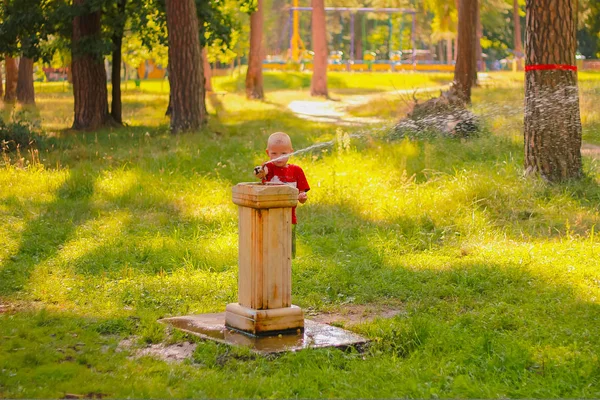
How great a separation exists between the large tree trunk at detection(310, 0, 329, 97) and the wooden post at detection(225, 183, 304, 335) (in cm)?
3036

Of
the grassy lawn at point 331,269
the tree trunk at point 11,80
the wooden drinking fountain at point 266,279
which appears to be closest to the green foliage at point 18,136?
the grassy lawn at point 331,269

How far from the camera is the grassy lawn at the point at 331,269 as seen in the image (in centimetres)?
527

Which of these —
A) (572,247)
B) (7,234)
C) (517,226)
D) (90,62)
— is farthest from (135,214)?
(90,62)

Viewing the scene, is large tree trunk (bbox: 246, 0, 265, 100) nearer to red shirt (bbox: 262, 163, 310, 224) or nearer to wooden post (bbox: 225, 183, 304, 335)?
red shirt (bbox: 262, 163, 310, 224)

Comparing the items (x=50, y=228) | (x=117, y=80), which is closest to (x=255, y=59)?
(x=117, y=80)

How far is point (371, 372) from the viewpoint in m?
5.32

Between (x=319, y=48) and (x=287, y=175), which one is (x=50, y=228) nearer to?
(x=287, y=175)

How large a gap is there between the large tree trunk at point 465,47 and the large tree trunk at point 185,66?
6002 mm

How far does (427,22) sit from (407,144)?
5883 centimetres

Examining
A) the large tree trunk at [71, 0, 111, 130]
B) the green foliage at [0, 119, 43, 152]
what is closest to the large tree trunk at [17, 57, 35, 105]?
the large tree trunk at [71, 0, 111, 130]

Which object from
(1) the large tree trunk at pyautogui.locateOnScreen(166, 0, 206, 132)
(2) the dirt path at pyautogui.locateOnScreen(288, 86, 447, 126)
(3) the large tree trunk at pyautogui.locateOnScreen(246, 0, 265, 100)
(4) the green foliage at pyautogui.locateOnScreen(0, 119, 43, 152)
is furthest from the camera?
(3) the large tree trunk at pyautogui.locateOnScreen(246, 0, 265, 100)

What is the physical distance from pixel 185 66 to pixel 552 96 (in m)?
9.27

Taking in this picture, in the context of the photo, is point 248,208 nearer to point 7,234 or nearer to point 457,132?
point 7,234

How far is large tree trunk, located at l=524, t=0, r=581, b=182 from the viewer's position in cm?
1118
